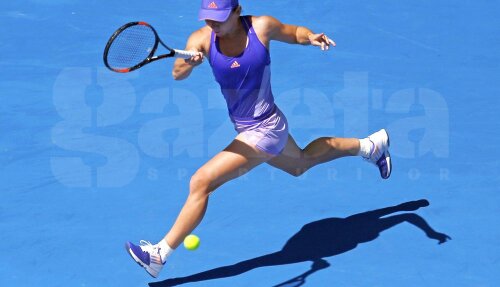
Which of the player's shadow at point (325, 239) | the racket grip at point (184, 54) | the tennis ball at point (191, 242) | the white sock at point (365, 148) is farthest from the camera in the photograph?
the white sock at point (365, 148)

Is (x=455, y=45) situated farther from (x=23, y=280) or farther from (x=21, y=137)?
(x=23, y=280)

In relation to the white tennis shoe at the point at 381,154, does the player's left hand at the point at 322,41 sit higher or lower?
higher

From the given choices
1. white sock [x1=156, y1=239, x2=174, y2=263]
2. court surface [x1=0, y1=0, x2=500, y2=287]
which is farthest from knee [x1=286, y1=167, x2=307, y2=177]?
white sock [x1=156, y1=239, x2=174, y2=263]

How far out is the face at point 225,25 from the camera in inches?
256

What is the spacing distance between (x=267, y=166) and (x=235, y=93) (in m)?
1.80

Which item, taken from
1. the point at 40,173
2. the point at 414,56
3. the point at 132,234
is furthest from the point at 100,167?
the point at 414,56

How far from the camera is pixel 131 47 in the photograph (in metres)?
6.85

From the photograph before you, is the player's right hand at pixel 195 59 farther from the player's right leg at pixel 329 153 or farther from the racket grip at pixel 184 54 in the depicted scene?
the player's right leg at pixel 329 153

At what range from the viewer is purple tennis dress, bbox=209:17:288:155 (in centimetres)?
670

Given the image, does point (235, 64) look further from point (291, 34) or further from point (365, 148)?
point (365, 148)

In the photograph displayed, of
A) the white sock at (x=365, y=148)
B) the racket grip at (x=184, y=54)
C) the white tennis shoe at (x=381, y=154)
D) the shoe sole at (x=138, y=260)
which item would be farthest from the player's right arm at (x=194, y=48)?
the white tennis shoe at (x=381, y=154)

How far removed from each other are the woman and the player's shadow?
519mm

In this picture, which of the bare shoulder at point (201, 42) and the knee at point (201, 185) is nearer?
the knee at point (201, 185)

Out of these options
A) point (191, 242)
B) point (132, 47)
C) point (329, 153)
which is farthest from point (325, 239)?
point (132, 47)
